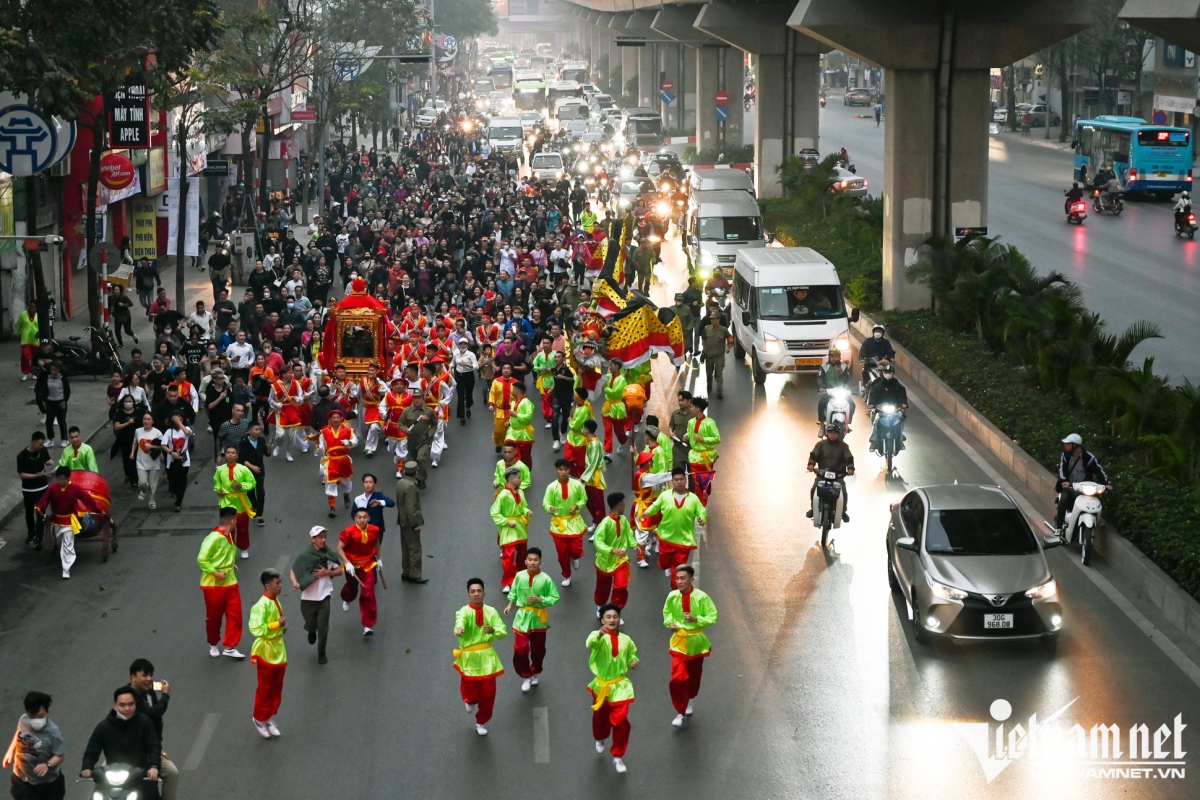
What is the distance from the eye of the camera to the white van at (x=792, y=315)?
26.9 m

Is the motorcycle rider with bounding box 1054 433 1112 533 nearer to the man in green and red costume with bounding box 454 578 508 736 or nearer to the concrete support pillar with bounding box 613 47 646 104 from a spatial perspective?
the man in green and red costume with bounding box 454 578 508 736

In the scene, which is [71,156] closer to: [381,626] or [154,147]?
[154,147]

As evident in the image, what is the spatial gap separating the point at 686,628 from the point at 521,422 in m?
7.75

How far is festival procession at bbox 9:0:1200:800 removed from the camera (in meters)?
12.5

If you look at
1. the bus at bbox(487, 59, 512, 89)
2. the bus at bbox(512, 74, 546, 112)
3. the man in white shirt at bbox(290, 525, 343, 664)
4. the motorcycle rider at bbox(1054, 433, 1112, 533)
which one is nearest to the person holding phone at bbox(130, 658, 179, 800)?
the man in white shirt at bbox(290, 525, 343, 664)

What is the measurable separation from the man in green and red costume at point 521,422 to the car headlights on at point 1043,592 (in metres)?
7.29

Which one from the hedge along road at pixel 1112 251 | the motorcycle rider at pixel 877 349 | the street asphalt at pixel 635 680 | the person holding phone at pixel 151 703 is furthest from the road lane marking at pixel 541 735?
the hedge along road at pixel 1112 251

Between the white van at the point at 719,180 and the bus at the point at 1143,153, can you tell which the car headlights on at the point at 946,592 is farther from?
the bus at the point at 1143,153

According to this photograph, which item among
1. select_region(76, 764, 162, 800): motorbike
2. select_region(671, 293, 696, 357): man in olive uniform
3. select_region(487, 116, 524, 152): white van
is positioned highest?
select_region(487, 116, 524, 152): white van

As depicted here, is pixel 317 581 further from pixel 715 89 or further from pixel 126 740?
pixel 715 89

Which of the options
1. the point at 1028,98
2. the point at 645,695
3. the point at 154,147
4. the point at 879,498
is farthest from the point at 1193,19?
the point at 1028,98

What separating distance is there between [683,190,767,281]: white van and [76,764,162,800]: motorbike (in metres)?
29.0

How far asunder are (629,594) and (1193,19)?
28.5 feet

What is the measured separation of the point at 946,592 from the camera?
14.4 m
